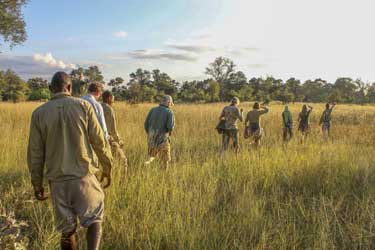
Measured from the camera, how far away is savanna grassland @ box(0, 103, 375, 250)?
3984 mm

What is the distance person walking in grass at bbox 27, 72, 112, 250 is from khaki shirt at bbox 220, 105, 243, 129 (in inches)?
271

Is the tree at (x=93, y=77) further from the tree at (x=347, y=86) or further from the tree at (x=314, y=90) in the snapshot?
the tree at (x=347, y=86)

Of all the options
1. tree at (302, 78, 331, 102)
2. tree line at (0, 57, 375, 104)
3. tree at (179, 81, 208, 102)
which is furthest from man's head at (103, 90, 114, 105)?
tree at (302, 78, 331, 102)

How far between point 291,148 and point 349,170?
1.36 m

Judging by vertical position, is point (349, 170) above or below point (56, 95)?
below

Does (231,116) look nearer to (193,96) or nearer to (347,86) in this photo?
(193,96)

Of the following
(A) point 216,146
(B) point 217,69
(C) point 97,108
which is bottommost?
(A) point 216,146

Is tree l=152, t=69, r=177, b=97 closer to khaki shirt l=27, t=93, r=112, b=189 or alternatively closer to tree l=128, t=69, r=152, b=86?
tree l=128, t=69, r=152, b=86

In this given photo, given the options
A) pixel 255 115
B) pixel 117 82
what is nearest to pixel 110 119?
pixel 255 115

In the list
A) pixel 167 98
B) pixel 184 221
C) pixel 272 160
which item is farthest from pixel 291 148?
pixel 184 221

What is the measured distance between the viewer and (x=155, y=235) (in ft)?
13.1

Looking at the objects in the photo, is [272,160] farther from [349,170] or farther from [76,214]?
[76,214]

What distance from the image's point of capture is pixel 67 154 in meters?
3.22

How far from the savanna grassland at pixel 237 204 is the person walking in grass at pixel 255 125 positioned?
286 cm
